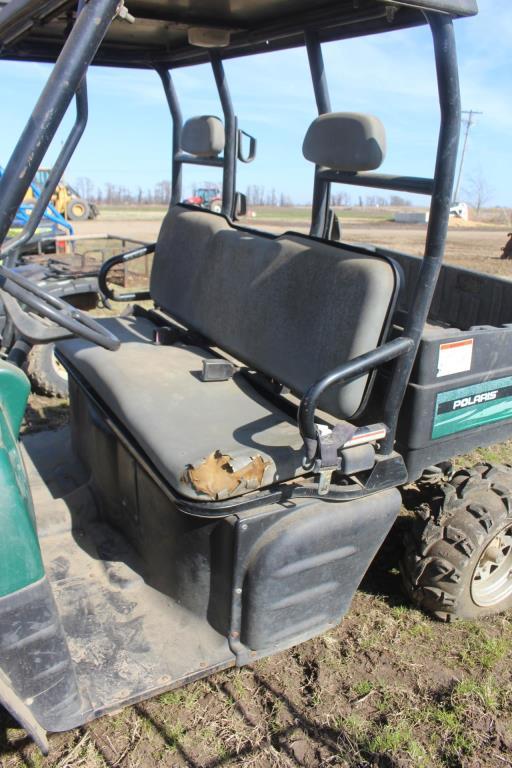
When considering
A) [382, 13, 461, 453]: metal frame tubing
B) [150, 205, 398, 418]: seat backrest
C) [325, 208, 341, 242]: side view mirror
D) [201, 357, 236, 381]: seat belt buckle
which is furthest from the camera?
[325, 208, 341, 242]: side view mirror

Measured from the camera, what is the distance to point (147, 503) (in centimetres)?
232

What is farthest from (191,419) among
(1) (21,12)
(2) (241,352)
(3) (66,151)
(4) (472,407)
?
(1) (21,12)

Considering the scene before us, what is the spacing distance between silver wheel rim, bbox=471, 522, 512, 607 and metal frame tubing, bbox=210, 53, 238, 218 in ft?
6.77

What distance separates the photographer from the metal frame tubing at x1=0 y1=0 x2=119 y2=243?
5.39ft

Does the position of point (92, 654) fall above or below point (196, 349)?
below

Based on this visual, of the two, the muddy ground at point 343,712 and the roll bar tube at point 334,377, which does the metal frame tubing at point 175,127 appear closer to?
the roll bar tube at point 334,377

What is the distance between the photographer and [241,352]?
272 cm

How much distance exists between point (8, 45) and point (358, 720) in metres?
2.77

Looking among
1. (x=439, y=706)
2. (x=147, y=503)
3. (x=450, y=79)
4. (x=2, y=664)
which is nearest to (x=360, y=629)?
(x=439, y=706)

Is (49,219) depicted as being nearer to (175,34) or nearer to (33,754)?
(175,34)

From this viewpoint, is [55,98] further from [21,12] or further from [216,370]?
[216,370]

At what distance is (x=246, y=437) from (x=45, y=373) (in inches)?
124

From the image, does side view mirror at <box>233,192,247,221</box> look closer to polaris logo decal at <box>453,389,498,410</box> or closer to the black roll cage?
the black roll cage

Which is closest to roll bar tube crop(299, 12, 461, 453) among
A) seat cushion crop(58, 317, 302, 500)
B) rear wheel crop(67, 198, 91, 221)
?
seat cushion crop(58, 317, 302, 500)
